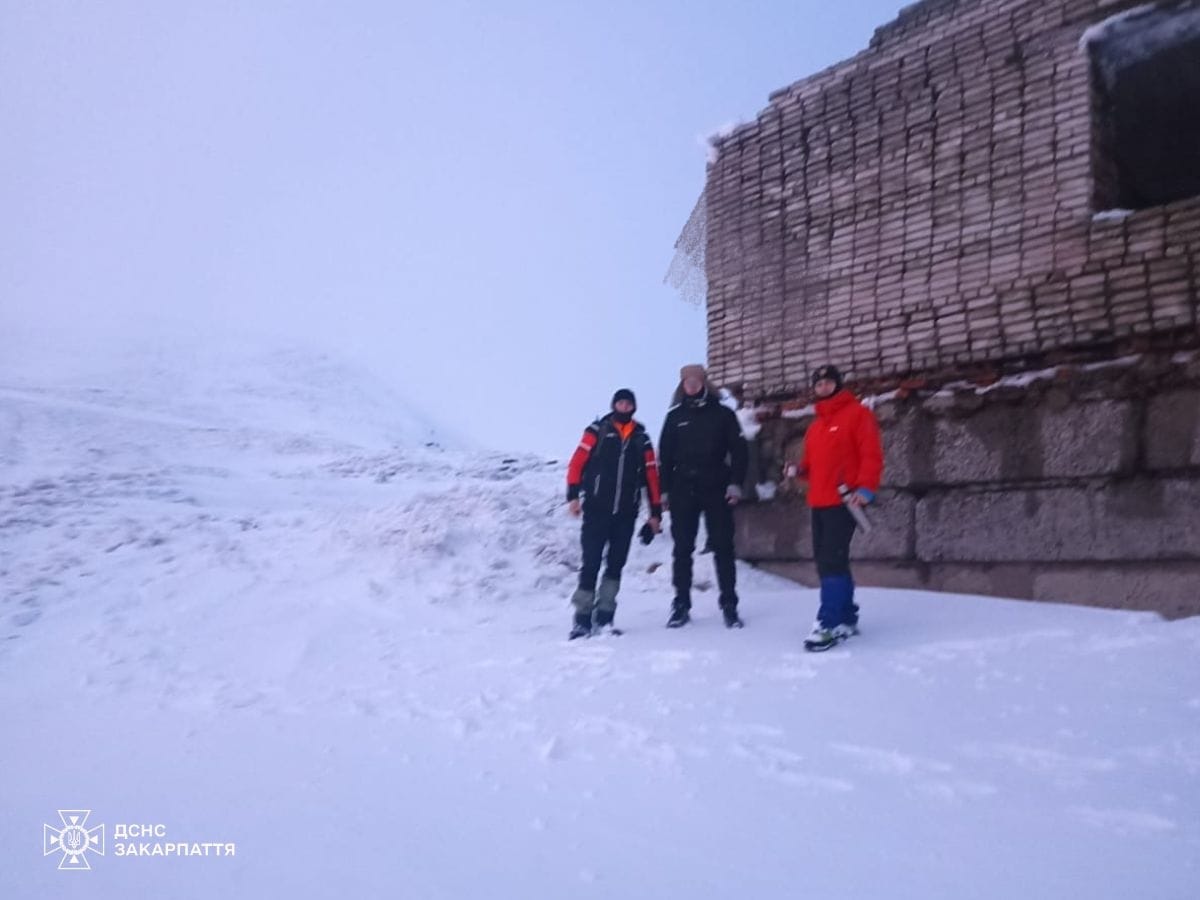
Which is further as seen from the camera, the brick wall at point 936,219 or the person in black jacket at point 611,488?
the person in black jacket at point 611,488

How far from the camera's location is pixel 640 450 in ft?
20.6

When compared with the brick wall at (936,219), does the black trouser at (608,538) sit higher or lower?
lower

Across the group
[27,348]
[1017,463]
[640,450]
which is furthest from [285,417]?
[1017,463]

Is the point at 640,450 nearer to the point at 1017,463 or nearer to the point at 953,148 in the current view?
the point at 1017,463

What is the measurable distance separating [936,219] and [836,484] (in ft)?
7.67

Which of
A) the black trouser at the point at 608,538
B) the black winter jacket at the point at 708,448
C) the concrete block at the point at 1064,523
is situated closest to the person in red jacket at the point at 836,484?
the black winter jacket at the point at 708,448

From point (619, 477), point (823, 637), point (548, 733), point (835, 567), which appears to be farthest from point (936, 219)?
point (548, 733)

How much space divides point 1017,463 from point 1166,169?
8.29 feet

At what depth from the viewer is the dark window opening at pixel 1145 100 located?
532 centimetres

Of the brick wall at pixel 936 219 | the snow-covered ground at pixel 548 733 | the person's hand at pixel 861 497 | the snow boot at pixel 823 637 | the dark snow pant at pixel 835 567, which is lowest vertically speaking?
the snow-covered ground at pixel 548 733

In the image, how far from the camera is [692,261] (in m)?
8.52

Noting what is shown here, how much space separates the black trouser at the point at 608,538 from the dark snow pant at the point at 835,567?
1.47 m

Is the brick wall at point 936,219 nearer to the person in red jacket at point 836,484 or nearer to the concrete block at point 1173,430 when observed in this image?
the concrete block at point 1173,430

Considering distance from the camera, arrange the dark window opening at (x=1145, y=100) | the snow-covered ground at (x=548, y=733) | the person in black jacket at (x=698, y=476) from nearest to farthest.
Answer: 1. the snow-covered ground at (x=548, y=733)
2. the dark window opening at (x=1145, y=100)
3. the person in black jacket at (x=698, y=476)
